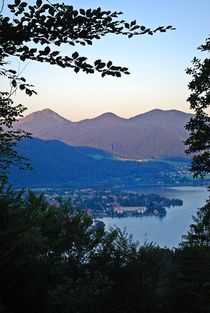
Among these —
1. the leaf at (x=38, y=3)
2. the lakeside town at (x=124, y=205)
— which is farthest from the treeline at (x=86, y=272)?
the lakeside town at (x=124, y=205)

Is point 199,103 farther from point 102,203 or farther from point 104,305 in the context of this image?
point 102,203

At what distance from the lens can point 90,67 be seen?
4422mm

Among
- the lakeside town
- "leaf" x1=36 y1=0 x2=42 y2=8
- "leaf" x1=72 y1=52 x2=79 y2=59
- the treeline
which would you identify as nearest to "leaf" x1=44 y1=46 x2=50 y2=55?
"leaf" x1=72 y1=52 x2=79 y2=59

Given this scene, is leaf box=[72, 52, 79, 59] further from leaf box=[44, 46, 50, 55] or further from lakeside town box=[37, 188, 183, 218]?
lakeside town box=[37, 188, 183, 218]

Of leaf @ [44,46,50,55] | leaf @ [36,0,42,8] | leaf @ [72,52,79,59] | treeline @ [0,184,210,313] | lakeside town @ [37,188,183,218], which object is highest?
leaf @ [36,0,42,8]

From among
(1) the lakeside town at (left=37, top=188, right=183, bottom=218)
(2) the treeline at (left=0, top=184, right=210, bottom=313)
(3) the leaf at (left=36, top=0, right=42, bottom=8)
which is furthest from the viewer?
(1) the lakeside town at (left=37, top=188, right=183, bottom=218)

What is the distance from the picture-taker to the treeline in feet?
38.0

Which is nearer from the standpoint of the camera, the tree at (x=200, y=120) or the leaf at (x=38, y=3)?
the leaf at (x=38, y=3)

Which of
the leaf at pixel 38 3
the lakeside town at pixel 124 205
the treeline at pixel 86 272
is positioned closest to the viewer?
→ the leaf at pixel 38 3

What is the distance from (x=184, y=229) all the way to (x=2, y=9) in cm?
9181

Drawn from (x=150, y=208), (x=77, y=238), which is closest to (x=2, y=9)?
(x=77, y=238)

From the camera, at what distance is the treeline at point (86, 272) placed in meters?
11.6

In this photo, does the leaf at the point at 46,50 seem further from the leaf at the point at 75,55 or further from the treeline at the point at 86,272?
the treeline at the point at 86,272

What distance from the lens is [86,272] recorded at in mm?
17703
